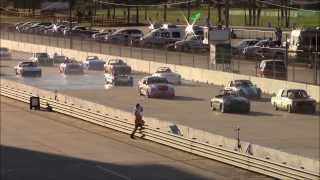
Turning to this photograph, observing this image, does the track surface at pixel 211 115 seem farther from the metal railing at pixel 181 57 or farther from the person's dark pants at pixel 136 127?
the person's dark pants at pixel 136 127

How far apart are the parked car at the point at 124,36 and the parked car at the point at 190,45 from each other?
861 centimetres

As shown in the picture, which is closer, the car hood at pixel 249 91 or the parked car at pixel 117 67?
the car hood at pixel 249 91

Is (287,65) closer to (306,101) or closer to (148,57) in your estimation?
(306,101)

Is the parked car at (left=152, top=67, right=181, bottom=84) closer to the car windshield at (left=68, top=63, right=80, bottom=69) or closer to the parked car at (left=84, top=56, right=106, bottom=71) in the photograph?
the car windshield at (left=68, top=63, right=80, bottom=69)

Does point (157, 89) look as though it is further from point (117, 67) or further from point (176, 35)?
point (176, 35)

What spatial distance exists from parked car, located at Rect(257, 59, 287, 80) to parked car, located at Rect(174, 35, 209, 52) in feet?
60.5

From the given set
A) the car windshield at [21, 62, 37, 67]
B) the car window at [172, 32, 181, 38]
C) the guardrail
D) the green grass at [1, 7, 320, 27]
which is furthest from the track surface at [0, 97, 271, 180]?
the green grass at [1, 7, 320, 27]

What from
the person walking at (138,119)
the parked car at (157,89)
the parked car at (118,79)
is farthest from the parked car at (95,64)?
the person walking at (138,119)

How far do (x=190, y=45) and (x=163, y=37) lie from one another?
329 inches

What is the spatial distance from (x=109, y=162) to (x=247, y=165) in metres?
4.72

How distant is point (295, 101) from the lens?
39.9 m

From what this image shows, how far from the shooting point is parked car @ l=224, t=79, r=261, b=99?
→ 4553 centimetres

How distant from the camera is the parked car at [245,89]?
1793 inches

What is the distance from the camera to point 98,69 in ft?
231
